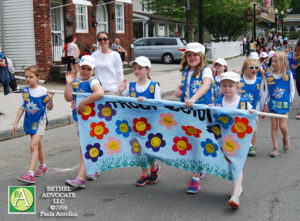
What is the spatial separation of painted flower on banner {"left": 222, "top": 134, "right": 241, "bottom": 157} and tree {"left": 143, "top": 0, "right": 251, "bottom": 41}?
24840mm

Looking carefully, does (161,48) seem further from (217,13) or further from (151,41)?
A: (217,13)

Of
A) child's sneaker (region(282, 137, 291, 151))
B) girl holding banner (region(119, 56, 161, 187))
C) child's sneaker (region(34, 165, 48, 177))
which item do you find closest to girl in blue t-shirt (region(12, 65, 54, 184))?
child's sneaker (region(34, 165, 48, 177))

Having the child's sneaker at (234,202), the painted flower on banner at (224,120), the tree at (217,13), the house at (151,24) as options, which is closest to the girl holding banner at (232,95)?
the child's sneaker at (234,202)

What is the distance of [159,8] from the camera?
31.1 metres

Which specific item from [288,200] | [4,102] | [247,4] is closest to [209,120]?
[288,200]

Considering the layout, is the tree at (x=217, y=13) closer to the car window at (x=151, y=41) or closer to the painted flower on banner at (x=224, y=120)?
the car window at (x=151, y=41)

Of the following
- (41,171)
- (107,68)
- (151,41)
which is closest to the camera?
(41,171)

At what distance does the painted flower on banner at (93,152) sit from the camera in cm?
492

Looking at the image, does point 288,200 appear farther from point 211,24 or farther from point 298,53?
point 211,24

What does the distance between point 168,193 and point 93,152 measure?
38.9 inches

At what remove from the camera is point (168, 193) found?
4801 millimetres

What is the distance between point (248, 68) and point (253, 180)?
1714 millimetres

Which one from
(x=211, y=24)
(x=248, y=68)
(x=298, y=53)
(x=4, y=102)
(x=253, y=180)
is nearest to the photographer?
(x=253, y=180)

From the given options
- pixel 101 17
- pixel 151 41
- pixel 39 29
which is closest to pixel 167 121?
pixel 39 29
